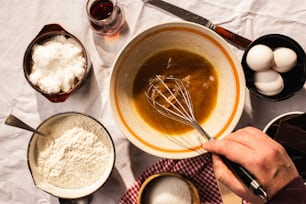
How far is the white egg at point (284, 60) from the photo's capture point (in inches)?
31.7

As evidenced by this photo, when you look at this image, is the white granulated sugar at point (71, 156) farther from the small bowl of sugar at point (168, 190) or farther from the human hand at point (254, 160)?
the human hand at point (254, 160)

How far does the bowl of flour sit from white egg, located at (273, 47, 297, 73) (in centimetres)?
31

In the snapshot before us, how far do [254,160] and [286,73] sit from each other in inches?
8.2

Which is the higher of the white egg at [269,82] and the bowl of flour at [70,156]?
the white egg at [269,82]

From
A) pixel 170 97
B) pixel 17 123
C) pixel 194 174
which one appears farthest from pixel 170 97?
pixel 17 123

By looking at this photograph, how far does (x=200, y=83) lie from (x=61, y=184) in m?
0.30

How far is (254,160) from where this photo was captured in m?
0.70

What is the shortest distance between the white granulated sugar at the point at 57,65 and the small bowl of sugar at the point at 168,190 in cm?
22

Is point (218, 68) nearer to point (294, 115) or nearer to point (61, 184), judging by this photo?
point (294, 115)

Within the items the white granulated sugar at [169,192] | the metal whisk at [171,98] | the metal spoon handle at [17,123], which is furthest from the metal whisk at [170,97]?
the metal spoon handle at [17,123]

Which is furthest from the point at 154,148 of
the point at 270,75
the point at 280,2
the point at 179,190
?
the point at 280,2

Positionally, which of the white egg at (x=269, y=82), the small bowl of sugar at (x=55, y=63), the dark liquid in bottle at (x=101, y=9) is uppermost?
the white egg at (x=269, y=82)

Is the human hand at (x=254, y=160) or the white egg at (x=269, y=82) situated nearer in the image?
the human hand at (x=254, y=160)

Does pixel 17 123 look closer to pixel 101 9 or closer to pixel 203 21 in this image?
pixel 101 9
